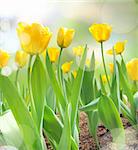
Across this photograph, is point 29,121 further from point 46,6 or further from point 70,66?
point 46,6

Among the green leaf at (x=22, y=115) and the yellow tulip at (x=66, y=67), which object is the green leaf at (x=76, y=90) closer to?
the green leaf at (x=22, y=115)

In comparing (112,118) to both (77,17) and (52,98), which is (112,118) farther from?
(77,17)

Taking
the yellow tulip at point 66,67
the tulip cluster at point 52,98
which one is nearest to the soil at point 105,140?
the tulip cluster at point 52,98

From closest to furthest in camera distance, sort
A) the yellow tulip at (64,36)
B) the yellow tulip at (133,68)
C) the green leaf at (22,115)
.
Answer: the green leaf at (22,115), the yellow tulip at (64,36), the yellow tulip at (133,68)

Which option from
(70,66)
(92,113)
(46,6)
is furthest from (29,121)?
(46,6)

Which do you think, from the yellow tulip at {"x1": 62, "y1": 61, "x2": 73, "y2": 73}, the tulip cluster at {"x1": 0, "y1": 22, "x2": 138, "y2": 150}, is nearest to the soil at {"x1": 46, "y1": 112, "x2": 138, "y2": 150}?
the tulip cluster at {"x1": 0, "y1": 22, "x2": 138, "y2": 150}

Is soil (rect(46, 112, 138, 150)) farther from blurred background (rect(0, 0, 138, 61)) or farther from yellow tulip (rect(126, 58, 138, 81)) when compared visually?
blurred background (rect(0, 0, 138, 61))
